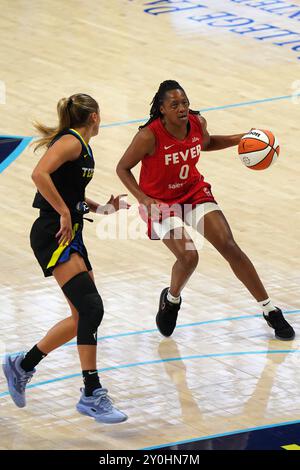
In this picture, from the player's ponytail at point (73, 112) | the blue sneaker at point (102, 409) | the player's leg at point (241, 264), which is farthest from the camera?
the player's leg at point (241, 264)

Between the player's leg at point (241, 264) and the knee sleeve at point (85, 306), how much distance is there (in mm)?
1495

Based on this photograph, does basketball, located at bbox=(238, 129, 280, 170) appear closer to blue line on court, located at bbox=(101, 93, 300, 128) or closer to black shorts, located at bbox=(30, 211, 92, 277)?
black shorts, located at bbox=(30, 211, 92, 277)

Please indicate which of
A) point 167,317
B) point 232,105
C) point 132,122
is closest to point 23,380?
point 167,317

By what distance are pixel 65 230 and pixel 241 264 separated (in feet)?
5.88

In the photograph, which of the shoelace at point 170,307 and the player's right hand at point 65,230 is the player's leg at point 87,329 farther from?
the shoelace at point 170,307

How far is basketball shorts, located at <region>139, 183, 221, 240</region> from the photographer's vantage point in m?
9.09

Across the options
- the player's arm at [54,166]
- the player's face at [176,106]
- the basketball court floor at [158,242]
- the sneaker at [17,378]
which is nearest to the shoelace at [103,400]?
the basketball court floor at [158,242]

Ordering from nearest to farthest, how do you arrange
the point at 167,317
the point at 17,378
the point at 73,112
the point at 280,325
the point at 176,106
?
the point at 73,112, the point at 17,378, the point at 176,106, the point at 280,325, the point at 167,317

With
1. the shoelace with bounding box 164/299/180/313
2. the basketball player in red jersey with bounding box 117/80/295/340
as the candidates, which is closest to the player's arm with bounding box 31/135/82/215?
the basketball player in red jersey with bounding box 117/80/295/340

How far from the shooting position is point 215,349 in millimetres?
9055

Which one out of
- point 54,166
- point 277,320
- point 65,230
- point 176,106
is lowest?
point 277,320

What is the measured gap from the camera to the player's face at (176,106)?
8938 mm

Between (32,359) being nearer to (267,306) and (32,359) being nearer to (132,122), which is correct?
(267,306)

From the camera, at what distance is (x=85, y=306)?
7.73 m
